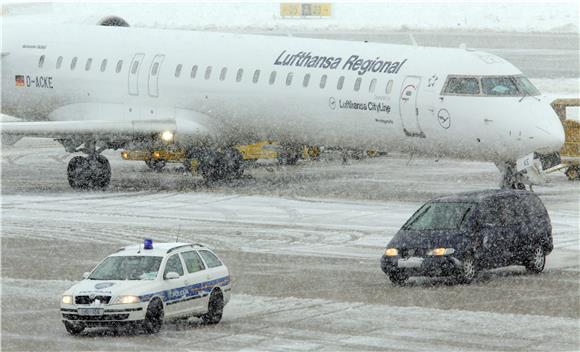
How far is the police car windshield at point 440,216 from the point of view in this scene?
24.1m

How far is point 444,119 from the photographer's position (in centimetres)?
3350

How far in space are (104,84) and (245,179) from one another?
5.10 m

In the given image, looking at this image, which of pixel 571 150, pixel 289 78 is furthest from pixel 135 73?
pixel 571 150

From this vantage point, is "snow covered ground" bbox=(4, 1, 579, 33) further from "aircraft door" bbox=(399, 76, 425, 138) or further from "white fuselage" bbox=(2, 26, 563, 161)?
"aircraft door" bbox=(399, 76, 425, 138)

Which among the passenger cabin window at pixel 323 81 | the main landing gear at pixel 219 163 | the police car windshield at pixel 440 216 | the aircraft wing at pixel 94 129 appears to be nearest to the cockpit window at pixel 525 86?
the passenger cabin window at pixel 323 81

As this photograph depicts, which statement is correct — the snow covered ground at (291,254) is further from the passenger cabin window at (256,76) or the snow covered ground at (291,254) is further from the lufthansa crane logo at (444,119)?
the passenger cabin window at (256,76)

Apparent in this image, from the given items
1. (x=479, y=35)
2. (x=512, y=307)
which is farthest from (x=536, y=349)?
(x=479, y=35)

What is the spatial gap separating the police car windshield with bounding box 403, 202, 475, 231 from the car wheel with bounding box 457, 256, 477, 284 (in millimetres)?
797

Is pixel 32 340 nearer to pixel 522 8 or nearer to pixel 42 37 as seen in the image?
pixel 42 37

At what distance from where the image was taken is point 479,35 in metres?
112

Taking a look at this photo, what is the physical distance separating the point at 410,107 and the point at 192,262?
1453cm

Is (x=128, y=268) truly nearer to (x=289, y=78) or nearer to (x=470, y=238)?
(x=470, y=238)

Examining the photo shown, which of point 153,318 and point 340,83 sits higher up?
point 340,83

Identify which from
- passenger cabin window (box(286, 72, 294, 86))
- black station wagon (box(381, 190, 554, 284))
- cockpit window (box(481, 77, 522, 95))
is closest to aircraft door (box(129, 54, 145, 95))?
passenger cabin window (box(286, 72, 294, 86))
